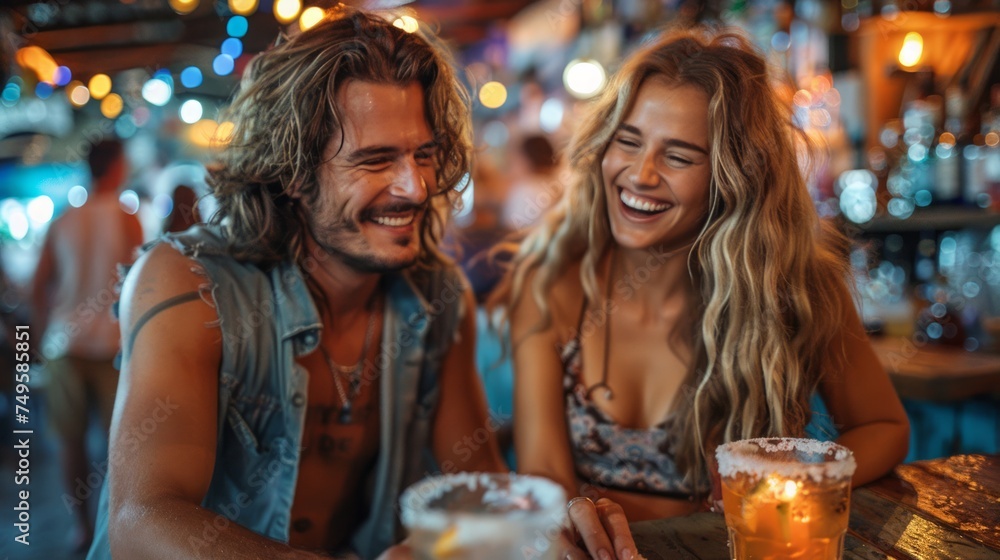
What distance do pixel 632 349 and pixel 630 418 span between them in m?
0.18

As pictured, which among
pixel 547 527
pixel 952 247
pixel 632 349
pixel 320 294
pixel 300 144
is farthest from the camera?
pixel 952 247

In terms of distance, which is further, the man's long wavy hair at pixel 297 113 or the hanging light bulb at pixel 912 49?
the hanging light bulb at pixel 912 49

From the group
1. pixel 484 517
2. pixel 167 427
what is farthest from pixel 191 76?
pixel 484 517

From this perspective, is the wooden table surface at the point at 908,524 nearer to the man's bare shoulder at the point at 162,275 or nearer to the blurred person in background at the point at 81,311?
the man's bare shoulder at the point at 162,275

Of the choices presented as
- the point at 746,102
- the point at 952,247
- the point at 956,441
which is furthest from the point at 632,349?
the point at 952,247

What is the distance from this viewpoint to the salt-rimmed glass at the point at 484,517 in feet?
2.17

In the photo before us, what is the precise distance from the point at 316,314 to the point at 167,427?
441 mm

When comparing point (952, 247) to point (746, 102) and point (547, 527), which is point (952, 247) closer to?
point (746, 102)

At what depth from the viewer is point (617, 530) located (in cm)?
116

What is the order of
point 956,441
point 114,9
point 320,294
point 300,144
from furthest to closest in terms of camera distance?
point 114,9 → point 956,441 → point 320,294 → point 300,144

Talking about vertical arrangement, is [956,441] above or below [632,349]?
below

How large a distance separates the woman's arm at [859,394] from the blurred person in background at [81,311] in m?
3.26

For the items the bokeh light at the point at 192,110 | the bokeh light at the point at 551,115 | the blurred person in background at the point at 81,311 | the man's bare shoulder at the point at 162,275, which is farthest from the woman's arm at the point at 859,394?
the bokeh light at the point at 192,110

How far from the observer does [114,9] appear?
5578 millimetres
